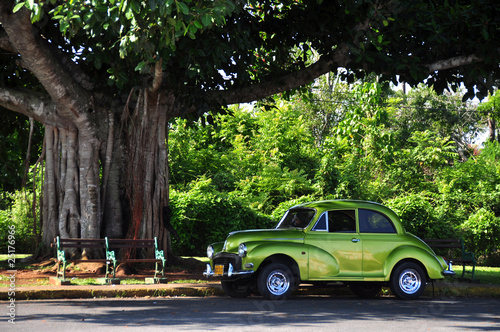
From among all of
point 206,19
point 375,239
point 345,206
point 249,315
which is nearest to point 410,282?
point 375,239

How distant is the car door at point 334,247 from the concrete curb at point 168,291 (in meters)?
1.24

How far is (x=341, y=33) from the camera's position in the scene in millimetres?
14281

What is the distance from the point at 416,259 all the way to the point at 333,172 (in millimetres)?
11780

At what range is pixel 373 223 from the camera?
10805mm

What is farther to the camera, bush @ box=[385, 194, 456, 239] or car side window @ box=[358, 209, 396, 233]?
bush @ box=[385, 194, 456, 239]

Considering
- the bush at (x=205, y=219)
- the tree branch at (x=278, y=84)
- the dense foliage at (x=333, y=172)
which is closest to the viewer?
the tree branch at (x=278, y=84)

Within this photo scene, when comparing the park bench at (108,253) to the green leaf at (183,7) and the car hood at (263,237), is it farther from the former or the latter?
the green leaf at (183,7)

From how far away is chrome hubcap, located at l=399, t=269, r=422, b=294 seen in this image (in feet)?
35.0

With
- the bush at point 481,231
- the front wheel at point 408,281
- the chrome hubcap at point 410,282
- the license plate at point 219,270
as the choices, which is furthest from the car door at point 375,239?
the bush at point 481,231

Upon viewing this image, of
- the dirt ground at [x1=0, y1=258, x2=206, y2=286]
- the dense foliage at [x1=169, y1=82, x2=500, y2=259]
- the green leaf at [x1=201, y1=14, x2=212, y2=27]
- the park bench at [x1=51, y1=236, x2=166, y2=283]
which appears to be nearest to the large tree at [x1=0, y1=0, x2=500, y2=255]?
the dirt ground at [x1=0, y1=258, x2=206, y2=286]

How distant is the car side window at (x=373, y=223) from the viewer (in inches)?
422

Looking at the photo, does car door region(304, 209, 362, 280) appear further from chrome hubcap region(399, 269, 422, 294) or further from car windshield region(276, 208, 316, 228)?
chrome hubcap region(399, 269, 422, 294)

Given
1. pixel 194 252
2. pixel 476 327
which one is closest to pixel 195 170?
pixel 194 252

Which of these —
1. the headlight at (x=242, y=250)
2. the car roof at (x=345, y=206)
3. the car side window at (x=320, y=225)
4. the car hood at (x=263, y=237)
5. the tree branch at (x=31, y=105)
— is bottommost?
the headlight at (x=242, y=250)
